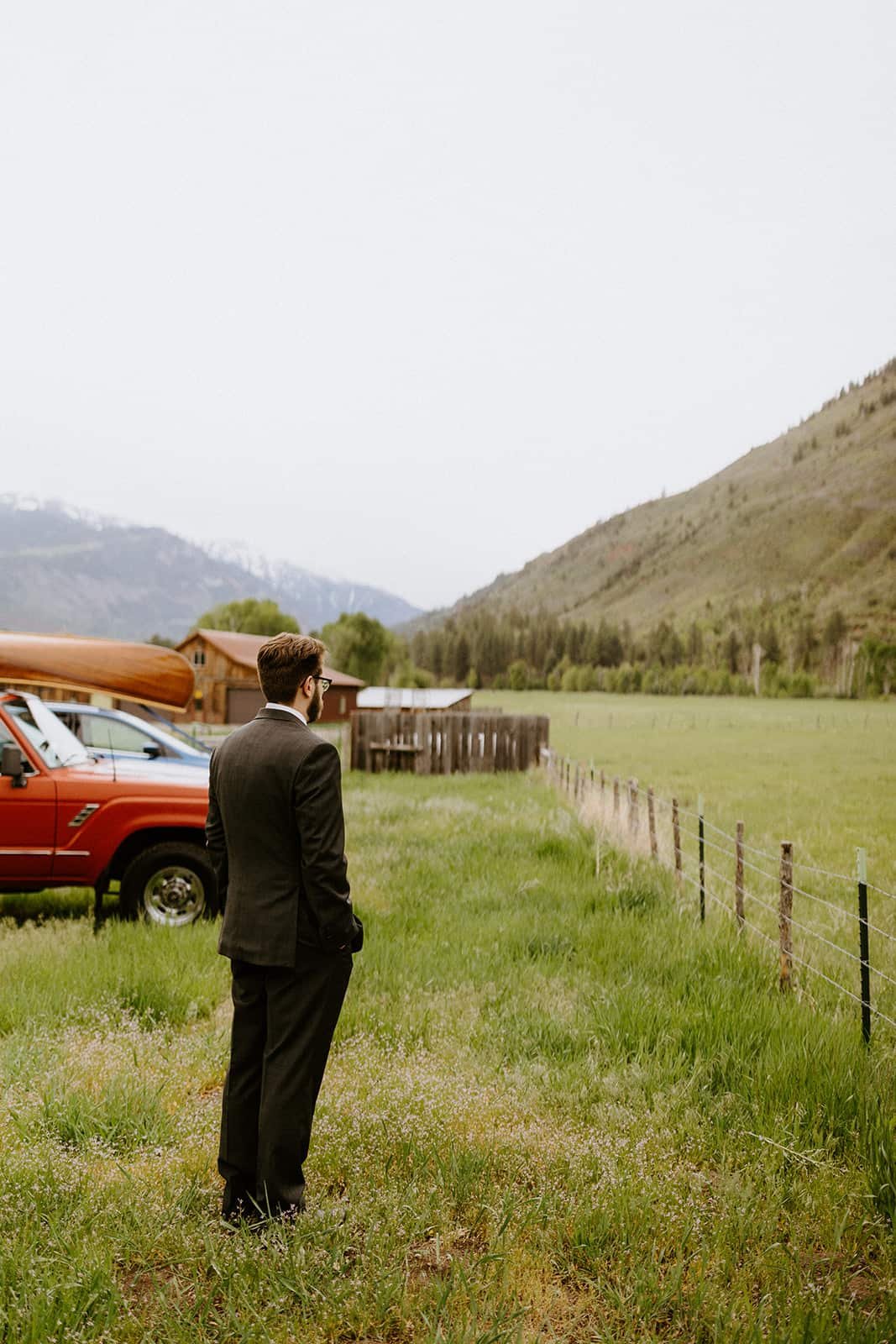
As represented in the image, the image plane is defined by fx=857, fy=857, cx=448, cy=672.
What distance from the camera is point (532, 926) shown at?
6.85 metres

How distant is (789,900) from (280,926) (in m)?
3.84

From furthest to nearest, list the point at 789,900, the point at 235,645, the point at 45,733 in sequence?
the point at 235,645
the point at 45,733
the point at 789,900

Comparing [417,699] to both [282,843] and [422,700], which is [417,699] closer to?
Result: [422,700]

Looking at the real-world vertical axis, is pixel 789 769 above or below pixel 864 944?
below

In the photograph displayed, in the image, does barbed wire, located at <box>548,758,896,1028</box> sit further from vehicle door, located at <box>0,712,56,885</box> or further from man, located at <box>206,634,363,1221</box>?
vehicle door, located at <box>0,712,56,885</box>

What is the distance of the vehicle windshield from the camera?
719 centimetres

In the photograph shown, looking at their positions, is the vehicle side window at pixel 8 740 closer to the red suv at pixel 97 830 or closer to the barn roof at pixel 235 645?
the red suv at pixel 97 830

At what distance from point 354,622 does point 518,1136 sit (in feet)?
211

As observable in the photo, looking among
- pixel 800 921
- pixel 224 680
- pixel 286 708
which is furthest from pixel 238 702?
pixel 286 708

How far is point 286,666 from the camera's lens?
10.1ft

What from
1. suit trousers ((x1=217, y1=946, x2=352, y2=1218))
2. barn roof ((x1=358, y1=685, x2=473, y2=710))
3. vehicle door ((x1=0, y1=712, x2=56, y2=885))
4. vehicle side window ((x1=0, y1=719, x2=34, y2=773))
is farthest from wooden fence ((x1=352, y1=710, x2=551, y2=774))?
suit trousers ((x1=217, y1=946, x2=352, y2=1218))

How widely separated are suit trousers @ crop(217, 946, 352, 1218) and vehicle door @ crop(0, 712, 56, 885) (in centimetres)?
441

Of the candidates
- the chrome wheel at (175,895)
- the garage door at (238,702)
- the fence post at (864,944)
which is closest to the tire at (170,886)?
the chrome wheel at (175,895)

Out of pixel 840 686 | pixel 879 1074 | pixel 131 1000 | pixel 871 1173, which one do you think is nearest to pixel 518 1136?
pixel 871 1173
